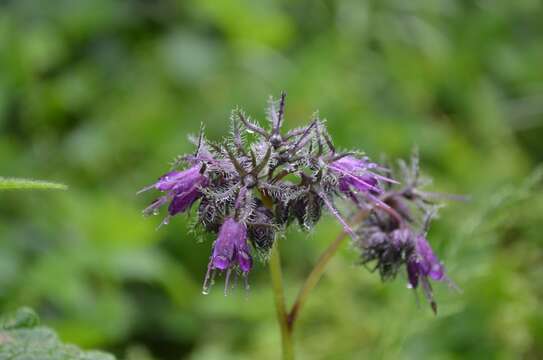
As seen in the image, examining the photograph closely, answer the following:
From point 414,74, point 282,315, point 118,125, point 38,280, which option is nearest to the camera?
point 282,315

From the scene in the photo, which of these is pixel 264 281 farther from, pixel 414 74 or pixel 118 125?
pixel 414 74

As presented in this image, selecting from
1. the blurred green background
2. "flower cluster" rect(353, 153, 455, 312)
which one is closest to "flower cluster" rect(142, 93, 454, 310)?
"flower cluster" rect(353, 153, 455, 312)

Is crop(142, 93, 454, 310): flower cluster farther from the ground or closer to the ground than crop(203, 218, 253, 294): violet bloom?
farther from the ground

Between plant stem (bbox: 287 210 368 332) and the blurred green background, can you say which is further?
the blurred green background

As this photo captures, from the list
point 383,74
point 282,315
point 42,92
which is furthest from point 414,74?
point 282,315

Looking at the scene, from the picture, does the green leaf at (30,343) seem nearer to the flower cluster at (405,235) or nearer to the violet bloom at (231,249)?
the violet bloom at (231,249)

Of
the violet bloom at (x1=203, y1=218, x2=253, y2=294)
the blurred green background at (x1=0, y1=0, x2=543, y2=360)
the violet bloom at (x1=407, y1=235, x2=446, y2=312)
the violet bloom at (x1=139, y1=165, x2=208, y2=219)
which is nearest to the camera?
the violet bloom at (x1=203, y1=218, x2=253, y2=294)

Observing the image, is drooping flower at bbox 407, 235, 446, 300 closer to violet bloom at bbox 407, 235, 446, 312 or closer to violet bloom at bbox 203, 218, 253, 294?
violet bloom at bbox 407, 235, 446, 312

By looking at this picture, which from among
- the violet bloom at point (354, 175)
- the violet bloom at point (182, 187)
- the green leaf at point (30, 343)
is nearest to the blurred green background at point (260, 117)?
the violet bloom at point (354, 175)
